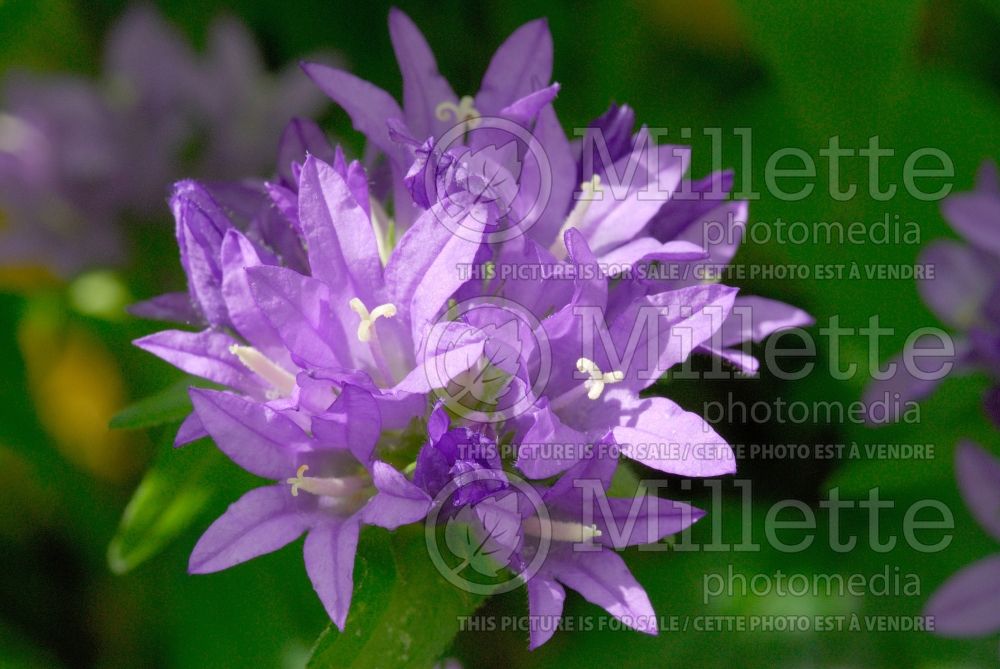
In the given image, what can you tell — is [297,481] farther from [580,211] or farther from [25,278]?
[25,278]

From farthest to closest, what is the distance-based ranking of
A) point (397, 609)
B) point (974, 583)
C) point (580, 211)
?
point (974, 583), point (580, 211), point (397, 609)

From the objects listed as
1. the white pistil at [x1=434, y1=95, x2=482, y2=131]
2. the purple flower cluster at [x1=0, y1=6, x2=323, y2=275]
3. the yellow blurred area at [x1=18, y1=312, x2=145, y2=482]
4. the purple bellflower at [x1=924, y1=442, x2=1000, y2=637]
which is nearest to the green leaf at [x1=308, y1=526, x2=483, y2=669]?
the white pistil at [x1=434, y1=95, x2=482, y2=131]

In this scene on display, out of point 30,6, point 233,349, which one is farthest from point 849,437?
point 30,6

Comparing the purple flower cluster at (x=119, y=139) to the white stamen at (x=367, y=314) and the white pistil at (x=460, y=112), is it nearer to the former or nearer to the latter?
the white pistil at (x=460, y=112)

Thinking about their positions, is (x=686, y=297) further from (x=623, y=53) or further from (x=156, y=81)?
(x=156, y=81)

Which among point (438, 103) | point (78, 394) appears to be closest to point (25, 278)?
point (78, 394)

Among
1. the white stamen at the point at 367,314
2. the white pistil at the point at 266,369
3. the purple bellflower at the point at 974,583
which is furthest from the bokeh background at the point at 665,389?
→ the white stamen at the point at 367,314

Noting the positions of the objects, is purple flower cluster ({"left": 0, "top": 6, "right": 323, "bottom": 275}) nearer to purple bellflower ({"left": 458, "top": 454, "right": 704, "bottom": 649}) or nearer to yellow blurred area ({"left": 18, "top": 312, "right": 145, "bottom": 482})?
yellow blurred area ({"left": 18, "top": 312, "right": 145, "bottom": 482})
